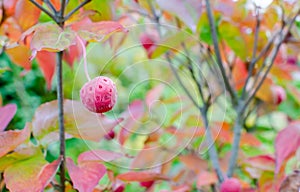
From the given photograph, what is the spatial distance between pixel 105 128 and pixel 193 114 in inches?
15.9

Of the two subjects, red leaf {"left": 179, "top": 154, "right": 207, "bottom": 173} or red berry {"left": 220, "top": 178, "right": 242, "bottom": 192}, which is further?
red leaf {"left": 179, "top": 154, "right": 207, "bottom": 173}

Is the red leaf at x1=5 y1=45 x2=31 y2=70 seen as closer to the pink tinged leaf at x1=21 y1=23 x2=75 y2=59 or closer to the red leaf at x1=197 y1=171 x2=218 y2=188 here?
the pink tinged leaf at x1=21 y1=23 x2=75 y2=59

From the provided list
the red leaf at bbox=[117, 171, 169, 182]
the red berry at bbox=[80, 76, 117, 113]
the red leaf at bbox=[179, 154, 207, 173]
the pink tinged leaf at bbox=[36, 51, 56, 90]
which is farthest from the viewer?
the red leaf at bbox=[179, 154, 207, 173]

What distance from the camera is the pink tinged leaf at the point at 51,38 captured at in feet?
1.77

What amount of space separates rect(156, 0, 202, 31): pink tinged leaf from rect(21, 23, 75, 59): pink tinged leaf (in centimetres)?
23

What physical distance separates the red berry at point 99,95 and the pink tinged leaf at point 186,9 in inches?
9.8

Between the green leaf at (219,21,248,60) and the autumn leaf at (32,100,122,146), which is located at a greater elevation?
the green leaf at (219,21,248,60)

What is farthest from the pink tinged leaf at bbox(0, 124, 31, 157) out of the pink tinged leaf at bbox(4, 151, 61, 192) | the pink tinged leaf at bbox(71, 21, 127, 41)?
the pink tinged leaf at bbox(71, 21, 127, 41)

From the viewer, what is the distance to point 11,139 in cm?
60

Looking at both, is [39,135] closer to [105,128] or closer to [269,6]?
[105,128]

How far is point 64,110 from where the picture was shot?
0.67 meters

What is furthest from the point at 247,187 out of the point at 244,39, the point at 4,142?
the point at 4,142

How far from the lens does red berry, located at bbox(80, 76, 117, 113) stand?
1.77 feet

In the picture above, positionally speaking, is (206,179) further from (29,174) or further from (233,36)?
(29,174)
